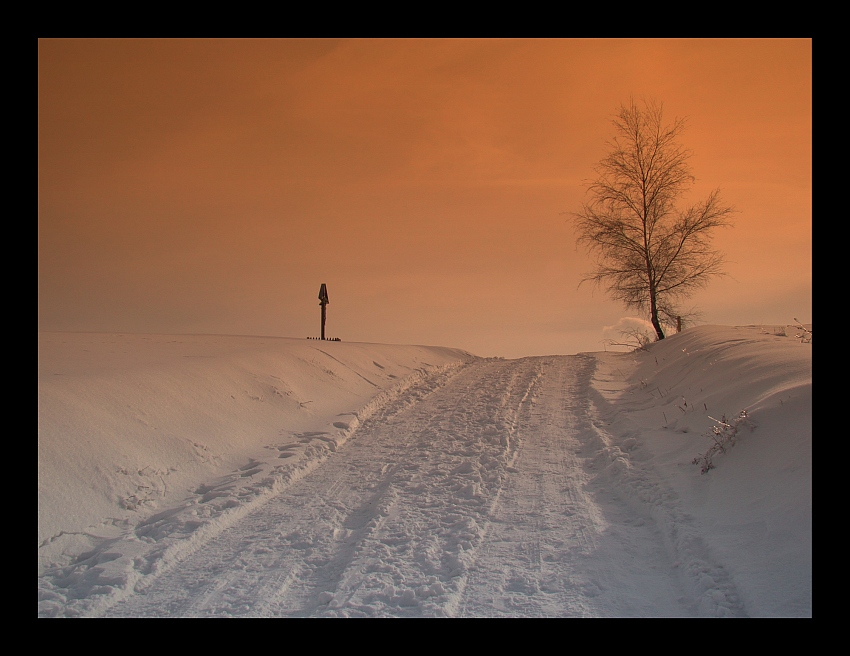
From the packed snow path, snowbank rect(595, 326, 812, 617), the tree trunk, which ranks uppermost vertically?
the tree trunk

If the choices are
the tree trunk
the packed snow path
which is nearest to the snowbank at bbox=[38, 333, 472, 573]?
the packed snow path

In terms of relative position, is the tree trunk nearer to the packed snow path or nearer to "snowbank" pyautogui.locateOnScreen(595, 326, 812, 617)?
"snowbank" pyautogui.locateOnScreen(595, 326, 812, 617)

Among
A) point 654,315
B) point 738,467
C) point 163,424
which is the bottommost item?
point 738,467

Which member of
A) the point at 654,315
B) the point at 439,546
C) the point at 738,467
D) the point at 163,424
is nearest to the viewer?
the point at 439,546

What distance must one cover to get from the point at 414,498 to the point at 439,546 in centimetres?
113

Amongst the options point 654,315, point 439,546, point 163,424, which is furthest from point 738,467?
point 654,315

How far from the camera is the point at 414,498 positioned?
574 centimetres

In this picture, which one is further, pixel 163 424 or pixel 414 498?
pixel 163 424

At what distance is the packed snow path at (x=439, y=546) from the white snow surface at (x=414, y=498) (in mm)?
22

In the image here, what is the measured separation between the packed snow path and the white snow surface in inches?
0.9

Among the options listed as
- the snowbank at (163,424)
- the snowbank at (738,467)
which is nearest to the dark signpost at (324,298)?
the snowbank at (163,424)

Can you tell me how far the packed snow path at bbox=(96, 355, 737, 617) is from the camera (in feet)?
12.5

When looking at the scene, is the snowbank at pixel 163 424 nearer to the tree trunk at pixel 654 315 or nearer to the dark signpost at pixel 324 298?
the dark signpost at pixel 324 298

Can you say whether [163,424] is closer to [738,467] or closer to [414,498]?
[414,498]
